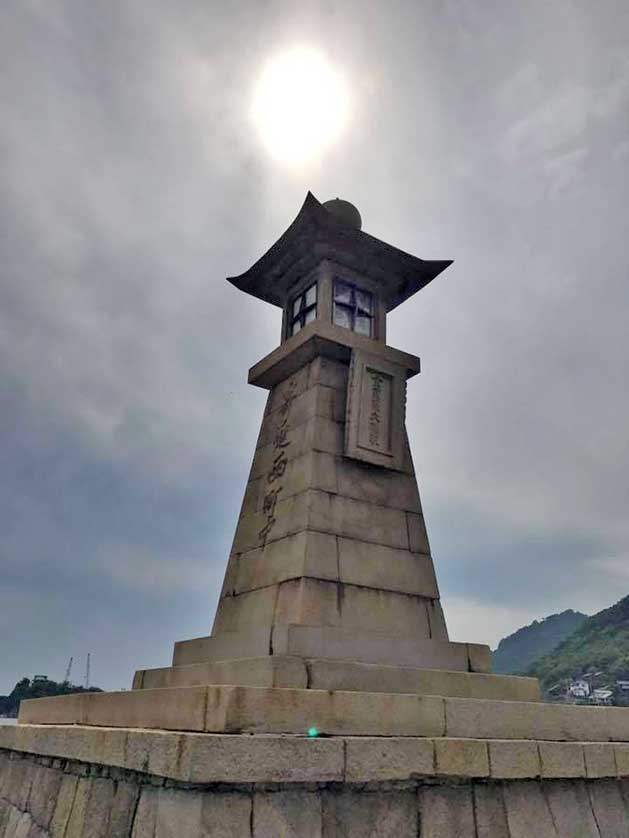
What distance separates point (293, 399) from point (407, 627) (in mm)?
3662

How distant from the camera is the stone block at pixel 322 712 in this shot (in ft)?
14.5

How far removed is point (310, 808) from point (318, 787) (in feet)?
0.49

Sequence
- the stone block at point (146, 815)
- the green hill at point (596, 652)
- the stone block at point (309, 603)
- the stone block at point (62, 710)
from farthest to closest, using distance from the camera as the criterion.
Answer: the green hill at point (596, 652) < the stone block at point (62, 710) < the stone block at point (309, 603) < the stone block at point (146, 815)

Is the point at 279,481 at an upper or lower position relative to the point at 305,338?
lower

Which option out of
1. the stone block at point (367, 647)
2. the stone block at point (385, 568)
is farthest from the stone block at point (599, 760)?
the stone block at point (385, 568)

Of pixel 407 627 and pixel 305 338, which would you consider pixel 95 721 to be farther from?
pixel 305 338

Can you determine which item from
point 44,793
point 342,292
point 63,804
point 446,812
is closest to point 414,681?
point 446,812

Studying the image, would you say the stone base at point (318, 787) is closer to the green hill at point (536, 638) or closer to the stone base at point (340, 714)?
the stone base at point (340, 714)

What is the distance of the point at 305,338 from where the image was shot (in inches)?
340

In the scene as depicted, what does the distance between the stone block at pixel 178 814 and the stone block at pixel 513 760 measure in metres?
2.71

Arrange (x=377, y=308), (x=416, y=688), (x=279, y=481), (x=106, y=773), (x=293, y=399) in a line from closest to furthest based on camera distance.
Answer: (x=106, y=773) → (x=416, y=688) → (x=279, y=481) → (x=293, y=399) → (x=377, y=308)

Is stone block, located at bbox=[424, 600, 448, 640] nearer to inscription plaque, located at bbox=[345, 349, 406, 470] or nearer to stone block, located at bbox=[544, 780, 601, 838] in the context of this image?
inscription plaque, located at bbox=[345, 349, 406, 470]

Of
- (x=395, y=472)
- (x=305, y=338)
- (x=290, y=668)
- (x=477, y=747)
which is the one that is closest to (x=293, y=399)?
(x=305, y=338)

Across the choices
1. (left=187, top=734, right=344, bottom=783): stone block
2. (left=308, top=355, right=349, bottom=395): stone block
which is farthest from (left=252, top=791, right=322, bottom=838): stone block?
(left=308, top=355, right=349, bottom=395): stone block
